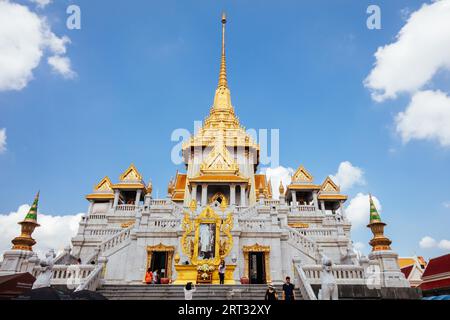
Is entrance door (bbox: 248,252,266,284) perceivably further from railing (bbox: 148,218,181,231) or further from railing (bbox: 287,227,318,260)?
railing (bbox: 148,218,181,231)

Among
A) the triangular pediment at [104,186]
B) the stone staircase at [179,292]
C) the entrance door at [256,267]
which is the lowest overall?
the stone staircase at [179,292]

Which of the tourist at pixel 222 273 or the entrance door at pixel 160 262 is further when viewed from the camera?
the entrance door at pixel 160 262

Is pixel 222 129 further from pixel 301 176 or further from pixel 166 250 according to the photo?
pixel 166 250

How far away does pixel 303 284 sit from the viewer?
12383 millimetres

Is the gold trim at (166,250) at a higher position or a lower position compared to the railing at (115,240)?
lower

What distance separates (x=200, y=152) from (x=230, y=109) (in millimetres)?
10522

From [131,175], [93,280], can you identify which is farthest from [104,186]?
[93,280]

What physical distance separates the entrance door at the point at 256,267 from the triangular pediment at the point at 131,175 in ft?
61.4

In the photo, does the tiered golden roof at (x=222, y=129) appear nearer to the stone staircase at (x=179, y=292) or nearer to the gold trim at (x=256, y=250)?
the gold trim at (x=256, y=250)

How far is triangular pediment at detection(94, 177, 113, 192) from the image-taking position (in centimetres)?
3278

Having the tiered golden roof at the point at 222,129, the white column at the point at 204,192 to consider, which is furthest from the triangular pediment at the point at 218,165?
the tiered golden roof at the point at 222,129

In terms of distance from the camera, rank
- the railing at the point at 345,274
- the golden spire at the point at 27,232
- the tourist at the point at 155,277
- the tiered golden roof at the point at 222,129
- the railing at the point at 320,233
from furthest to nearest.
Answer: the tiered golden roof at the point at 222,129, the railing at the point at 320,233, the tourist at the point at 155,277, the golden spire at the point at 27,232, the railing at the point at 345,274

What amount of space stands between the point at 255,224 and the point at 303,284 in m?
6.56

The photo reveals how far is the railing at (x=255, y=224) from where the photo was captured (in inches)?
722
